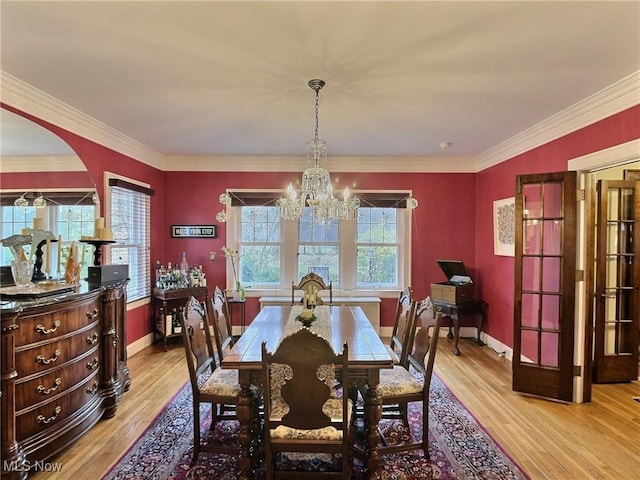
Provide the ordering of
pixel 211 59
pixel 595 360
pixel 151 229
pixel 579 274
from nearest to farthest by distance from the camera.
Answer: pixel 211 59 < pixel 579 274 < pixel 595 360 < pixel 151 229

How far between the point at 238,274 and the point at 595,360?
4409 mm

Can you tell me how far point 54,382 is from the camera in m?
2.41

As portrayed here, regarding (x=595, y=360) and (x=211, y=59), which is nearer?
(x=211, y=59)

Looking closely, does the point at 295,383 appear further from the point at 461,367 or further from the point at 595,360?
the point at 595,360

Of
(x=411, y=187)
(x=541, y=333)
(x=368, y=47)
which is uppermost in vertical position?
(x=368, y=47)

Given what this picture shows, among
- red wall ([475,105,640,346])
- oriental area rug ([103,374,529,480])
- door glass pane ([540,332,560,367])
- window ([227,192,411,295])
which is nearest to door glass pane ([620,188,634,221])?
red wall ([475,105,640,346])

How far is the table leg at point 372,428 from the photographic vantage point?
7.02 ft

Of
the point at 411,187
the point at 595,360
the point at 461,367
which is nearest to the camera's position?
the point at 595,360

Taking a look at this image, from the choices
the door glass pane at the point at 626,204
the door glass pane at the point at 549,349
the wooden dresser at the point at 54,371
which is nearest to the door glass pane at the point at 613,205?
the door glass pane at the point at 626,204

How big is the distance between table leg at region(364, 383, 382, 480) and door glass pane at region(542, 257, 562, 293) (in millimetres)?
2123

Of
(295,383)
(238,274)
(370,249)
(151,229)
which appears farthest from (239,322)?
(295,383)

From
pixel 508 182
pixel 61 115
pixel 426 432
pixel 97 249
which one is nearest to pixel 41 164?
pixel 61 115

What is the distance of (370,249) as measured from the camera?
18.1ft

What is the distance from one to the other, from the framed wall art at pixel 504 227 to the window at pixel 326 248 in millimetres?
1162
